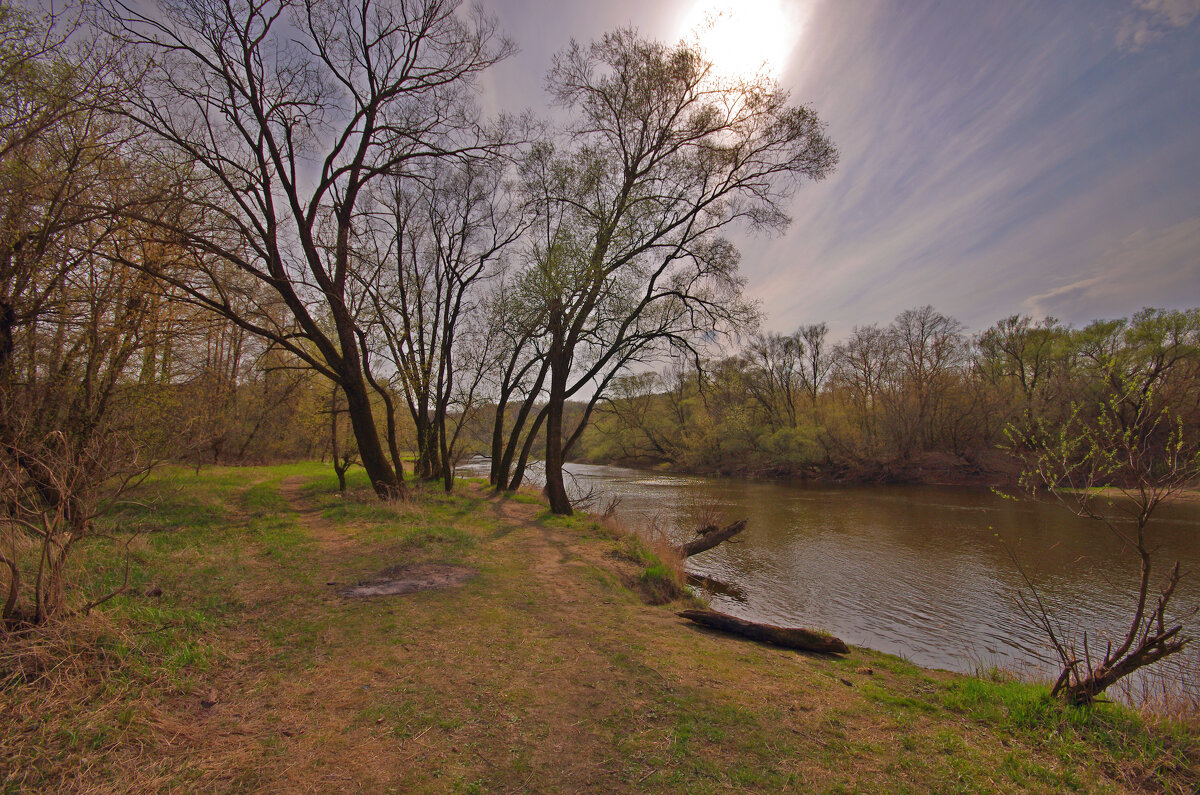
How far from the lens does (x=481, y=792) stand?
8.86 ft

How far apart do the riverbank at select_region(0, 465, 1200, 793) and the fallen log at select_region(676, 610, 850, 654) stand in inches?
13.2

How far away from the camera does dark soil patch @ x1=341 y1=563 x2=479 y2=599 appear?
5.86 m

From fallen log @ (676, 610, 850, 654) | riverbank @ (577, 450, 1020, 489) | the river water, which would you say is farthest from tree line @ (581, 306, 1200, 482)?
fallen log @ (676, 610, 850, 654)

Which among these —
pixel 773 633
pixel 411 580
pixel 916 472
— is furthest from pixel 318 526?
pixel 916 472

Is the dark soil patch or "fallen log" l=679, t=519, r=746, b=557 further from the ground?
the dark soil patch

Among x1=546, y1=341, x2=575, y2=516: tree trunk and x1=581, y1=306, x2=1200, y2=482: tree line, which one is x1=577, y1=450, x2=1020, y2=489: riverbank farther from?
x1=546, y1=341, x2=575, y2=516: tree trunk

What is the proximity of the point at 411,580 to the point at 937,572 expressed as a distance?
38.3ft

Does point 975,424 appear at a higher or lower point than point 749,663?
higher

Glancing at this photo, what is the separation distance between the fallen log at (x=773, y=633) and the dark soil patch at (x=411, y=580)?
122 inches

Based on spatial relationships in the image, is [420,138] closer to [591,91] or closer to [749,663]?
[591,91]

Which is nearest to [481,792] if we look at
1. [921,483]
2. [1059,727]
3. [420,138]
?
[1059,727]

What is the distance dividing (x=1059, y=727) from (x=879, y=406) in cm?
3906

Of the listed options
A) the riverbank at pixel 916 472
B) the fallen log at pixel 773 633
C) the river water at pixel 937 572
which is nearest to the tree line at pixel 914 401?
the riverbank at pixel 916 472

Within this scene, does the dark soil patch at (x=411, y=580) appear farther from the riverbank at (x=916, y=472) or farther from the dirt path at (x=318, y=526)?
the riverbank at (x=916, y=472)
